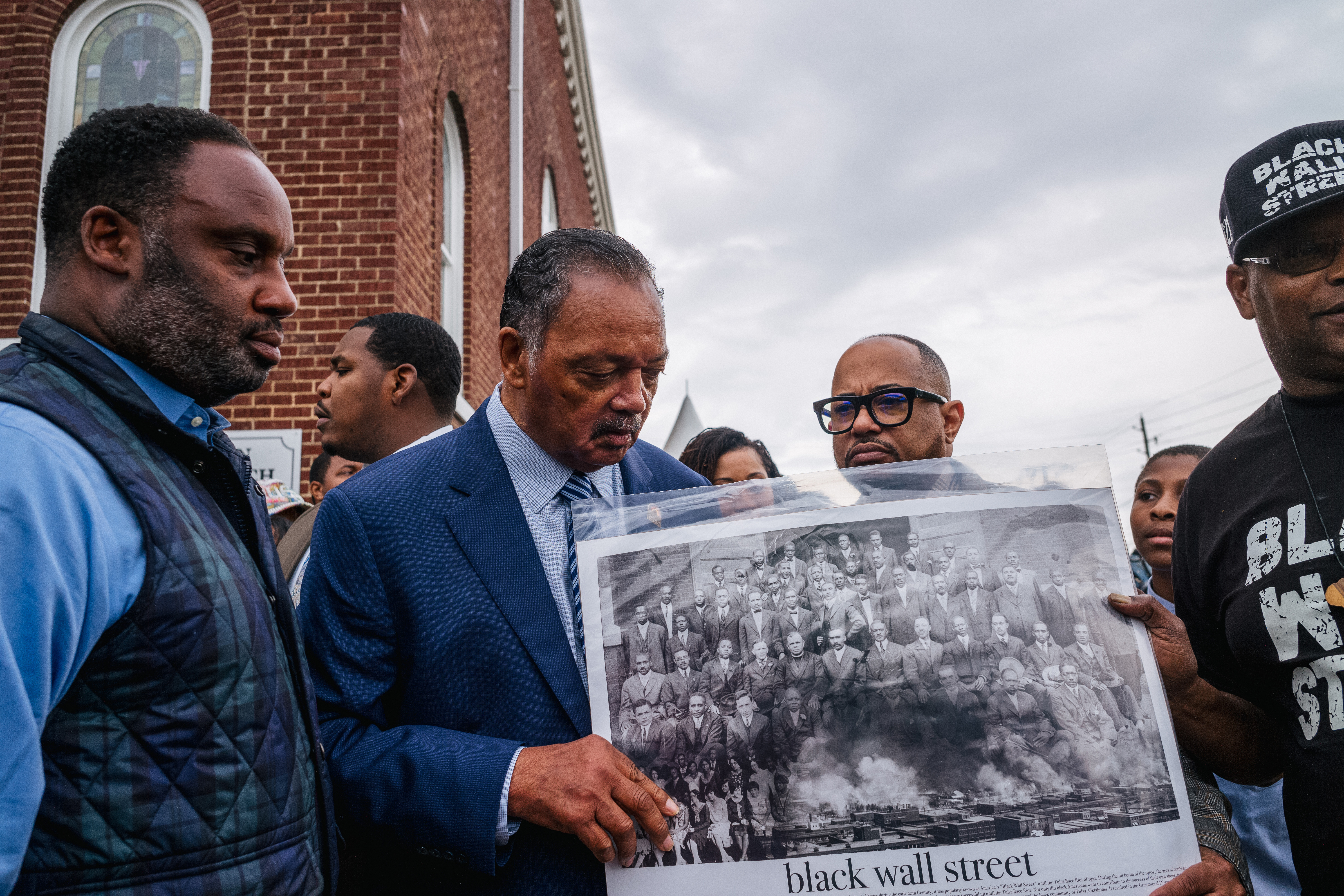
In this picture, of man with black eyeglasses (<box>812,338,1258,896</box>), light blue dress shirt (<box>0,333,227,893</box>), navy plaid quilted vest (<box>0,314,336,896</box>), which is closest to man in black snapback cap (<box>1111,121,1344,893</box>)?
man with black eyeglasses (<box>812,338,1258,896</box>)

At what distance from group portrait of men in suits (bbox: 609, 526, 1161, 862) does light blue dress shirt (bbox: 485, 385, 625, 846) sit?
176mm

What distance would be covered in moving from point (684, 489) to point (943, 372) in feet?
4.53

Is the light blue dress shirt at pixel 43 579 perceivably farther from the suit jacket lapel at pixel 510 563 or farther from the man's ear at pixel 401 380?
the man's ear at pixel 401 380

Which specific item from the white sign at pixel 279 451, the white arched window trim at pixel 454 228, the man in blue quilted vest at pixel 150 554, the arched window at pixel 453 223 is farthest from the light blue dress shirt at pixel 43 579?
the arched window at pixel 453 223

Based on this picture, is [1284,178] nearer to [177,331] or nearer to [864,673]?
[864,673]

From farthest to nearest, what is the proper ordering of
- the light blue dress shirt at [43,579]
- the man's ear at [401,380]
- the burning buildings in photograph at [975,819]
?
1. the man's ear at [401,380]
2. the burning buildings in photograph at [975,819]
3. the light blue dress shirt at [43,579]

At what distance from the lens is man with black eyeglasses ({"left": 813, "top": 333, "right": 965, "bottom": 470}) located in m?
2.33

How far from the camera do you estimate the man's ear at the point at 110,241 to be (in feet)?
4.25

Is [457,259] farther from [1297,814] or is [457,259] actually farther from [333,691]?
[1297,814]

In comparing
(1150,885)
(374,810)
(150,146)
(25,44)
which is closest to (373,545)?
(374,810)

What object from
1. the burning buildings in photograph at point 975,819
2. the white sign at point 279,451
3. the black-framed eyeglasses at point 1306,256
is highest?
the white sign at point 279,451

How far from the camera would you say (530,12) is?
10.6 m

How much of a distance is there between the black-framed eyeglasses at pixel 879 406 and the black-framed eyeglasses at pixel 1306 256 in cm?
92

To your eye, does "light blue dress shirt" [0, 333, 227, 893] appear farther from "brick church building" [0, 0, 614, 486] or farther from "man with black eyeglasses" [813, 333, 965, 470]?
"brick church building" [0, 0, 614, 486]
